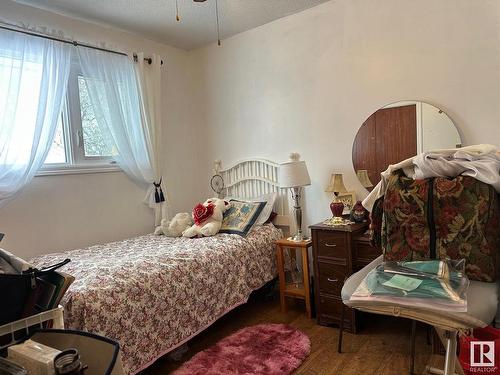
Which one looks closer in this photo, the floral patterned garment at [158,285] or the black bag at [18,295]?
the black bag at [18,295]

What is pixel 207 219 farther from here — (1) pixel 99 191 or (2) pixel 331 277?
(2) pixel 331 277

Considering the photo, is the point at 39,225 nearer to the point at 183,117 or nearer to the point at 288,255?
the point at 183,117

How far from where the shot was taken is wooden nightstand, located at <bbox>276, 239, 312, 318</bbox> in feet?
8.84

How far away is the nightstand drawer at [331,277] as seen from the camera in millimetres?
2453

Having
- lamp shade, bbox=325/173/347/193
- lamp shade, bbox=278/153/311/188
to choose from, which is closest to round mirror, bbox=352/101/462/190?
lamp shade, bbox=325/173/347/193

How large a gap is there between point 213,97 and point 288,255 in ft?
5.95

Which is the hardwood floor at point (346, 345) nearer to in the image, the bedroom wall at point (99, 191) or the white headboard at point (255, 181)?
the white headboard at point (255, 181)

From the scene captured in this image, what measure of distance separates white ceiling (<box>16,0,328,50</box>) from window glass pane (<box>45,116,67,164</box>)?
86cm

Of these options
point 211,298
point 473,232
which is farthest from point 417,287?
point 211,298

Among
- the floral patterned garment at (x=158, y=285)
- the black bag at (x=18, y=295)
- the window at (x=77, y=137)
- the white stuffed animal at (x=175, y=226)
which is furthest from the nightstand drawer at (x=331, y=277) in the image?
the window at (x=77, y=137)

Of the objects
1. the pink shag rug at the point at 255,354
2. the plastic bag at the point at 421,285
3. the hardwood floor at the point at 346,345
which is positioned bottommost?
the hardwood floor at the point at 346,345

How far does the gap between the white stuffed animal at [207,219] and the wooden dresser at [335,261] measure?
0.84m
